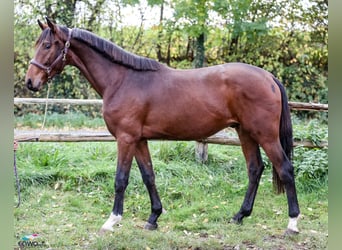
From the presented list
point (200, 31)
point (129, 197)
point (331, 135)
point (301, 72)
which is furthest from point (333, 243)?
point (301, 72)

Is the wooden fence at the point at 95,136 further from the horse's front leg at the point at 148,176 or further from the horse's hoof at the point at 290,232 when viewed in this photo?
the horse's hoof at the point at 290,232

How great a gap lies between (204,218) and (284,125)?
4.26 ft

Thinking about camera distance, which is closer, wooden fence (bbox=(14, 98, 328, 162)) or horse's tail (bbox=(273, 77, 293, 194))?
horse's tail (bbox=(273, 77, 293, 194))

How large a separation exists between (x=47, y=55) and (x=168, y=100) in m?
1.18

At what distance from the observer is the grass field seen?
327 cm

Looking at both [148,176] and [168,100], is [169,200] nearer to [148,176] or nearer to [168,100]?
[148,176]

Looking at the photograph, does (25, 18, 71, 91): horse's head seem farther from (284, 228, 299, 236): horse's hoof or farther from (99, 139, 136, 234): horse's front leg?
(284, 228, 299, 236): horse's hoof

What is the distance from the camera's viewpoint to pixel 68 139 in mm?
4652

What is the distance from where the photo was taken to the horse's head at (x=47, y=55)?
3.22m

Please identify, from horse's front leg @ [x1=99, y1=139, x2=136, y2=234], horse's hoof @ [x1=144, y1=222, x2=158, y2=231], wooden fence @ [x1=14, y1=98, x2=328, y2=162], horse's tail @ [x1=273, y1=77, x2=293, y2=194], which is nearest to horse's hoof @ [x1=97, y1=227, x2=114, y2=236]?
horse's front leg @ [x1=99, y1=139, x2=136, y2=234]

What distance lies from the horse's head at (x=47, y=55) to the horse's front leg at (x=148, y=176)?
1.10 meters

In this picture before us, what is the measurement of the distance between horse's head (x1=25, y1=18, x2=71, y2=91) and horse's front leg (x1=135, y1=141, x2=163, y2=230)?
110 centimetres

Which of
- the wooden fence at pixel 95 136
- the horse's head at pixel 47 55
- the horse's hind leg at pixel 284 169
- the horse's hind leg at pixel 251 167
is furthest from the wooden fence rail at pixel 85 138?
the horse's head at pixel 47 55

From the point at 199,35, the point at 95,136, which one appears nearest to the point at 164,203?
the point at 95,136
